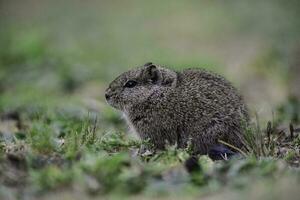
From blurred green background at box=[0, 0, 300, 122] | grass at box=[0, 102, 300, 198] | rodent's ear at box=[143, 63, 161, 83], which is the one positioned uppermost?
rodent's ear at box=[143, 63, 161, 83]

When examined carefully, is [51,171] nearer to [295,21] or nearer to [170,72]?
[170,72]

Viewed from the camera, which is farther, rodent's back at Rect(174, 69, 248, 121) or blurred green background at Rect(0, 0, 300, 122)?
blurred green background at Rect(0, 0, 300, 122)

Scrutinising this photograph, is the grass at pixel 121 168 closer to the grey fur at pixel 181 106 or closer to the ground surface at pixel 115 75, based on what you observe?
the ground surface at pixel 115 75

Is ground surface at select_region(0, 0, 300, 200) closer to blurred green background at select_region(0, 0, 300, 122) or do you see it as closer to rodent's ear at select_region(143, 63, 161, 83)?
blurred green background at select_region(0, 0, 300, 122)

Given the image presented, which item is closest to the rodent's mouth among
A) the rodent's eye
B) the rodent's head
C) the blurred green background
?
the rodent's head

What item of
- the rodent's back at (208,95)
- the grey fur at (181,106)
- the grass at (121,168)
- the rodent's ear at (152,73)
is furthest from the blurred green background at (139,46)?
the grass at (121,168)

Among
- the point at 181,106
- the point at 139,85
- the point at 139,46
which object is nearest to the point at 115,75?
the point at 139,46

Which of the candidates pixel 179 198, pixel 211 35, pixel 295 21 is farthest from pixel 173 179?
pixel 211 35
